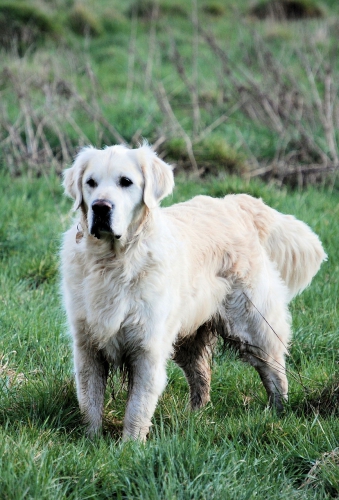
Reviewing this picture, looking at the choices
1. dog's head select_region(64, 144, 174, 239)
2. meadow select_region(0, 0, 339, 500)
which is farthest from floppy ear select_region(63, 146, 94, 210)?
meadow select_region(0, 0, 339, 500)

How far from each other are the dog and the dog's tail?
31 centimetres

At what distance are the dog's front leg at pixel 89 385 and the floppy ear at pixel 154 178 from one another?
0.85 m

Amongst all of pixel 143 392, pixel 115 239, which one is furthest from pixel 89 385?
pixel 115 239

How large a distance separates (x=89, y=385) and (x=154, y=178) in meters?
1.15

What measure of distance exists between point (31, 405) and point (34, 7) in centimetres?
1080

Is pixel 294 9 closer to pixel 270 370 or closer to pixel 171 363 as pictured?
pixel 171 363

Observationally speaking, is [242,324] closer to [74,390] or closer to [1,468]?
[74,390]

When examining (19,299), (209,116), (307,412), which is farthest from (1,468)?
(209,116)

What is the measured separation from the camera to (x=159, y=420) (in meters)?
3.75

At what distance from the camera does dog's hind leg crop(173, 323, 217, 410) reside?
4075 millimetres

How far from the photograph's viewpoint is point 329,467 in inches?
112

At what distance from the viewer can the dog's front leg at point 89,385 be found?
3.50 m

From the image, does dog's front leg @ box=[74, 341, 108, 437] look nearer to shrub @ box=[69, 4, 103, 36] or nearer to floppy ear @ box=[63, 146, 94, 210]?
floppy ear @ box=[63, 146, 94, 210]

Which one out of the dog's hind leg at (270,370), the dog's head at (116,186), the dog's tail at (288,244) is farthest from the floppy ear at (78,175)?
the dog's hind leg at (270,370)
